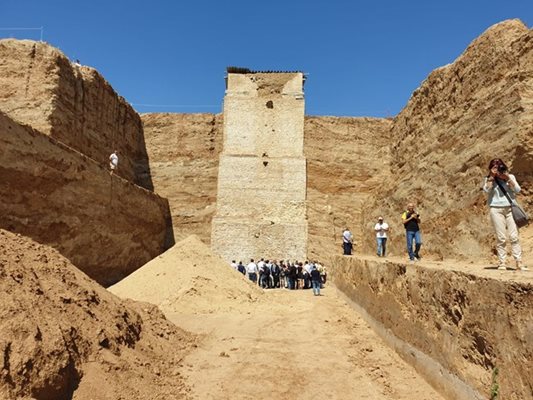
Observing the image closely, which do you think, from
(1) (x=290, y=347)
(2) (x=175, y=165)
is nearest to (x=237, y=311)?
(1) (x=290, y=347)

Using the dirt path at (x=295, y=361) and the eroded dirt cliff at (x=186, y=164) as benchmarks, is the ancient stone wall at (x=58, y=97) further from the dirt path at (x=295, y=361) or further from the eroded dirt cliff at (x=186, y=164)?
the dirt path at (x=295, y=361)

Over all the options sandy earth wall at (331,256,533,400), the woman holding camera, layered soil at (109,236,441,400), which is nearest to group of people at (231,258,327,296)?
layered soil at (109,236,441,400)

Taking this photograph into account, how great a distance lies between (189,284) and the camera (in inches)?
413

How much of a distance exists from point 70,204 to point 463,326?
1028 cm

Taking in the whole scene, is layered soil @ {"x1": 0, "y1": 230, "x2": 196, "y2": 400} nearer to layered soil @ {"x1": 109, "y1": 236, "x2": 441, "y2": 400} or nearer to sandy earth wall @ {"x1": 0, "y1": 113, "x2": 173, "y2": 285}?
layered soil @ {"x1": 109, "y1": 236, "x2": 441, "y2": 400}

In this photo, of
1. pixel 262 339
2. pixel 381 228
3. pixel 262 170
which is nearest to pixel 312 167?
pixel 262 170

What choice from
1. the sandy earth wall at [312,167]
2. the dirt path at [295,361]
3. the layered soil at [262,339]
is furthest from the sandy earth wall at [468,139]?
the sandy earth wall at [312,167]

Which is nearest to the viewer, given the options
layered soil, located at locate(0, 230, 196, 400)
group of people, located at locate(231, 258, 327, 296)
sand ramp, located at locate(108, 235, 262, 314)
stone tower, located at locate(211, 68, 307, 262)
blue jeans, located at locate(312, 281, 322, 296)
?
layered soil, located at locate(0, 230, 196, 400)

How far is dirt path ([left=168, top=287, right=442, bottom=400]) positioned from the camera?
4.64m

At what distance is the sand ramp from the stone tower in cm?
673

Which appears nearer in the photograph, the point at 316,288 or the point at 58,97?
the point at 316,288

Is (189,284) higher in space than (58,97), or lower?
lower

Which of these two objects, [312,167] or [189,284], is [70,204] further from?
[312,167]

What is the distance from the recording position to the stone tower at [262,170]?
62.5 ft
